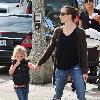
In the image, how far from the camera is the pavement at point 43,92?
8.63 m

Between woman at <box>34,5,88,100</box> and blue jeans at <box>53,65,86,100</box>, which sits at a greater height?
woman at <box>34,5,88,100</box>

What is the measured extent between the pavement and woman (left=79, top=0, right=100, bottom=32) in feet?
4.30

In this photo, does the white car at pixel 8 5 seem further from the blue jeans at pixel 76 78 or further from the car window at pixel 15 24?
the blue jeans at pixel 76 78

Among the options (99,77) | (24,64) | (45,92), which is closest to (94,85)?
(99,77)

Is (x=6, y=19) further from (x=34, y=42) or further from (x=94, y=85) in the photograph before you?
(x=94, y=85)

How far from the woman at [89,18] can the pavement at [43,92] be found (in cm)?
131

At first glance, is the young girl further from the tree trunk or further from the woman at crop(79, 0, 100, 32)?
the tree trunk

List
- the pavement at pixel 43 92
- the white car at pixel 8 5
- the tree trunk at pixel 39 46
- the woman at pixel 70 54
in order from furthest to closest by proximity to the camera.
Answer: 1. the white car at pixel 8 5
2. the tree trunk at pixel 39 46
3. the pavement at pixel 43 92
4. the woman at pixel 70 54

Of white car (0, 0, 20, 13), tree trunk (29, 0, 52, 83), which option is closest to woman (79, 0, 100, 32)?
tree trunk (29, 0, 52, 83)

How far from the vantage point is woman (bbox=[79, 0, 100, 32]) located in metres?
9.41

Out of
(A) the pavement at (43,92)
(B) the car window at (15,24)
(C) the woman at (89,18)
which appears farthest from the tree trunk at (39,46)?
(B) the car window at (15,24)

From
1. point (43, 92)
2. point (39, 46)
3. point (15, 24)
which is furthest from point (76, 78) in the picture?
point (15, 24)

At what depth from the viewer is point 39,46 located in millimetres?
10195

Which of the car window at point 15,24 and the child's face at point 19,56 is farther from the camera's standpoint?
the car window at point 15,24
